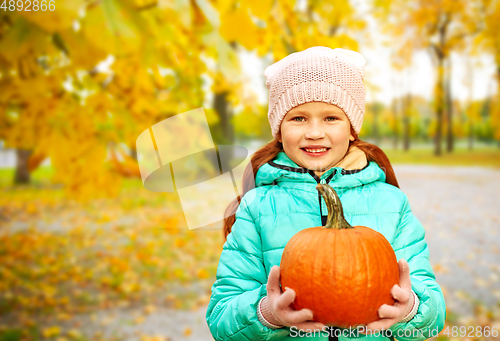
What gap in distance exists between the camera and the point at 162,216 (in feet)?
25.4

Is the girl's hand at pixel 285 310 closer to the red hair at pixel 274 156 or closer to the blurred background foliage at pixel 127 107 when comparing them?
the red hair at pixel 274 156

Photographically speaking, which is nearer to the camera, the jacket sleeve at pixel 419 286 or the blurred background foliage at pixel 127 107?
the jacket sleeve at pixel 419 286

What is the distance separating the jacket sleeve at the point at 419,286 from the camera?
116 centimetres

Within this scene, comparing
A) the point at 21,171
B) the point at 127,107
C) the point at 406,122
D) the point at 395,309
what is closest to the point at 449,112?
the point at 406,122

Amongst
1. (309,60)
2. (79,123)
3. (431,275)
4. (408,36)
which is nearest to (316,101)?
(309,60)

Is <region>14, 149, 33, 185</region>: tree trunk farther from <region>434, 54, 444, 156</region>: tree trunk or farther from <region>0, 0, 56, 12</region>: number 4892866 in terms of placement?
<region>434, 54, 444, 156</region>: tree trunk

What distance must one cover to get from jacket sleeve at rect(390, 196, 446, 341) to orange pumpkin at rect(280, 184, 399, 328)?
0.16 meters

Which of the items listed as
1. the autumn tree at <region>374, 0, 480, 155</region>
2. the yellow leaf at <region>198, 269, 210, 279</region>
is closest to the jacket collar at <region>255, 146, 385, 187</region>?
the yellow leaf at <region>198, 269, 210, 279</region>

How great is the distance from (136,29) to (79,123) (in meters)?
1.11

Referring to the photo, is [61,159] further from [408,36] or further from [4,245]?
[408,36]

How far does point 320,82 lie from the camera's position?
4.29 feet

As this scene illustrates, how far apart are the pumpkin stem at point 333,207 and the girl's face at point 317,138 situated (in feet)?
0.73

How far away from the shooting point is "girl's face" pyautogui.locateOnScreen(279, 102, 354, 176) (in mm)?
1299

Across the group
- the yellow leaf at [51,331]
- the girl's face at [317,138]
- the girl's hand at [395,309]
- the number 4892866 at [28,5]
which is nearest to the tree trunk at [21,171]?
the yellow leaf at [51,331]
